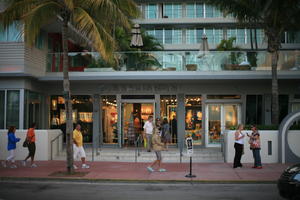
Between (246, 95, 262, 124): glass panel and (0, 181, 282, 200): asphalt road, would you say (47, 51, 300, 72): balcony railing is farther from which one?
(0, 181, 282, 200): asphalt road

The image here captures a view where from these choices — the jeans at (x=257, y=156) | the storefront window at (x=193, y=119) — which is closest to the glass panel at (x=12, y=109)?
the storefront window at (x=193, y=119)

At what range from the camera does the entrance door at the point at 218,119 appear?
20.8 m

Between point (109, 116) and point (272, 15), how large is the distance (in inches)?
407

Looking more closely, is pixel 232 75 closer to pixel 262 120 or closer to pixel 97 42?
pixel 262 120

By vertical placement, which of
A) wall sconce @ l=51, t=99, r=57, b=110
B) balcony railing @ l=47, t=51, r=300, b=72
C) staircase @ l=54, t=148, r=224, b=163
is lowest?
staircase @ l=54, t=148, r=224, b=163

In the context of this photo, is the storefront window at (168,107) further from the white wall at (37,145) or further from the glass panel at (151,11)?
the glass panel at (151,11)

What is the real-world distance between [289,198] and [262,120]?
1317 cm

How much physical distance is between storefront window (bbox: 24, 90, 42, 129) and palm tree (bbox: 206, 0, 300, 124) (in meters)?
10.4

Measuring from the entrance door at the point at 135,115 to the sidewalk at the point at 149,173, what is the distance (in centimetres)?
460

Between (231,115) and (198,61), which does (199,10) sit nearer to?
(198,61)

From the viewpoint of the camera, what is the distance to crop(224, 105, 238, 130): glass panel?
68.9 feet

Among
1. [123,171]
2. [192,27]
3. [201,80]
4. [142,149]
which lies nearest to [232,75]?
[201,80]

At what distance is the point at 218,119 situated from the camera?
68.7 ft

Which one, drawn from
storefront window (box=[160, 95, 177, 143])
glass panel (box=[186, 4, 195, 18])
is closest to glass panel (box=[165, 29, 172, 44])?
glass panel (box=[186, 4, 195, 18])
